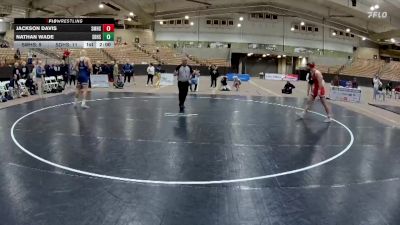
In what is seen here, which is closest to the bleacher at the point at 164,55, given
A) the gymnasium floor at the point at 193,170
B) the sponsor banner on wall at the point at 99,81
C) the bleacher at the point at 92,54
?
the bleacher at the point at 92,54

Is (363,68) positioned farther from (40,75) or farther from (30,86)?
(30,86)

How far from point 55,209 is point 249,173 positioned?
309 centimetres

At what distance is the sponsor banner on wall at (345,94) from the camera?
19.7 meters

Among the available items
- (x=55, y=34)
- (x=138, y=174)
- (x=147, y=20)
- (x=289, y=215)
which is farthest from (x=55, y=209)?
(x=147, y=20)

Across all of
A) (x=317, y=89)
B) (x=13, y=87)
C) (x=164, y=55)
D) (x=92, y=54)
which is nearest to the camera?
(x=317, y=89)

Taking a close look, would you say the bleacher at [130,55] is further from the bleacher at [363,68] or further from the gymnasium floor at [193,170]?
the gymnasium floor at [193,170]

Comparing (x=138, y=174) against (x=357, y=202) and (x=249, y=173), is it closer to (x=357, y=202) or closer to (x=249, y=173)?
(x=249, y=173)

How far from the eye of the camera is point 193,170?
21.3 feet

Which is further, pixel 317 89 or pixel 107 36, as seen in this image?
pixel 107 36
